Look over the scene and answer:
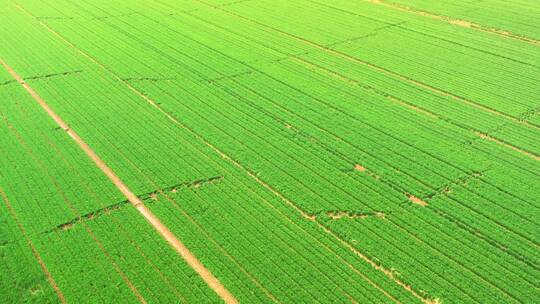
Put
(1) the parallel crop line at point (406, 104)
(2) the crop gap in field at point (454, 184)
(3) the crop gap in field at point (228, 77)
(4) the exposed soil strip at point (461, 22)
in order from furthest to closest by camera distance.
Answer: (4) the exposed soil strip at point (461, 22) < (3) the crop gap in field at point (228, 77) < (1) the parallel crop line at point (406, 104) < (2) the crop gap in field at point (454, 184)

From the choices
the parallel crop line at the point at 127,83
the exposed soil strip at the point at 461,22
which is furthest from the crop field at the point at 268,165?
the exposed soil strip at the point at 461,22

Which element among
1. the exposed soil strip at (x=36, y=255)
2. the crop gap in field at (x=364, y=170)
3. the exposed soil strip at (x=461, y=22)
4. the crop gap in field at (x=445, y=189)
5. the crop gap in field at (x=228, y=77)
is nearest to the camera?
the exposed soil strip at (x=36, y=255)

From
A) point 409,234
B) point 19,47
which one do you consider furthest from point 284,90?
point 19,47

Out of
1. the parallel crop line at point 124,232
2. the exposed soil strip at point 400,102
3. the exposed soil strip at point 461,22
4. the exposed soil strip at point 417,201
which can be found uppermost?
the exposed soil strip at point 461,22

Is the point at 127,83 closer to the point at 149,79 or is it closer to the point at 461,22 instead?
the point at 149,79

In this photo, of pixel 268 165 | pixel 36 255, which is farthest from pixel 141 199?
pixel 268 165

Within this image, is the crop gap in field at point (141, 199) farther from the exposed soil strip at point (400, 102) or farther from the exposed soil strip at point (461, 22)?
the exposed soil strip at point (461, 22)
